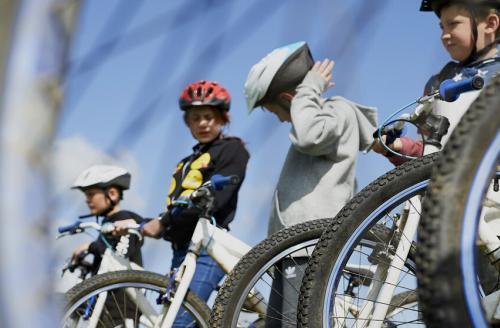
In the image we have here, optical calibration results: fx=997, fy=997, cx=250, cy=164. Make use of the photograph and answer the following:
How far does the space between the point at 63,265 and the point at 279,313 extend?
1828 mm

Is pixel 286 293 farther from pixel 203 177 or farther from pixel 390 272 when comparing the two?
pixel 203 177

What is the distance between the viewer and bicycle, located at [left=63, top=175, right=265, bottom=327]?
3.74 m

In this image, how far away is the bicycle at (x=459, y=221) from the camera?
4.91 ft

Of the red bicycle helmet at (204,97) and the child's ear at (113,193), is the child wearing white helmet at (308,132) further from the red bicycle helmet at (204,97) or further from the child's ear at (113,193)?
the child's ear at (113,193)

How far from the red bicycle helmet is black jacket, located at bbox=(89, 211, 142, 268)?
0.64 m

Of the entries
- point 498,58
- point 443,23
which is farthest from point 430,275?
point 443,23

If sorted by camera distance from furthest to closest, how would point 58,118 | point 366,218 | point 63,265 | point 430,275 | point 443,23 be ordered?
point 63,265 < point 443,23 < point 366,218 < point 430,275 < point 58,118

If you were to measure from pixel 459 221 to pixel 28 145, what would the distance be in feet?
2.22

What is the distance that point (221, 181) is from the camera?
12.4 ft

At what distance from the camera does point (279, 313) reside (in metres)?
3.26

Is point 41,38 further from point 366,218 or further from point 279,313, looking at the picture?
point 279,313

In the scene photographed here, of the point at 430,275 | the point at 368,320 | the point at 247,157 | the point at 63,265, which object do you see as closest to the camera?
the point at 430,275

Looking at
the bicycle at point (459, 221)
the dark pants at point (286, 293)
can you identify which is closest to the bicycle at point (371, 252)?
the dark pants at point (286, 293)

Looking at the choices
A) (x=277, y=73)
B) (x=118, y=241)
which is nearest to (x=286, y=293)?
(x=277, y=73)
